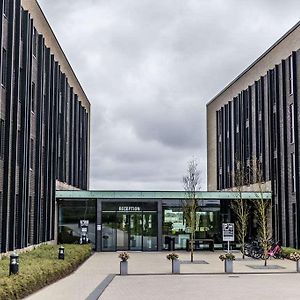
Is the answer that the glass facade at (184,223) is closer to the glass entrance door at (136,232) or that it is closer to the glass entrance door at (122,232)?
the glass entrance door at (136,232)

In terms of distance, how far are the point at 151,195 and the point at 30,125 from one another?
42.7ft

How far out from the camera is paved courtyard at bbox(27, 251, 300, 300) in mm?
18531

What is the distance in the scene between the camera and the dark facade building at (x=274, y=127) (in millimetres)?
39719

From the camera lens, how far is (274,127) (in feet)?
142

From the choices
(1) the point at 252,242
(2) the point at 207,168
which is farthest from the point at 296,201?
(2) the point at 207,168

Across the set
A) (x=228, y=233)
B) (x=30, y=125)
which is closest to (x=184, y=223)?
(x=228, y=233)

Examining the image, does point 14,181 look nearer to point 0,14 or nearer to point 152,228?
point 0,14

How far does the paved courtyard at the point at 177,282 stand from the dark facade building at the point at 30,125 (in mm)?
4835

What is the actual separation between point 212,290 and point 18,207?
14409 mm

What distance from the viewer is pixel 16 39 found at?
30.3 meters

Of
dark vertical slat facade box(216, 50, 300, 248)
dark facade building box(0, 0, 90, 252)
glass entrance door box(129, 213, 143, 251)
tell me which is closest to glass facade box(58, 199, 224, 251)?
glass entrance door box(129, 213, 143, 251)

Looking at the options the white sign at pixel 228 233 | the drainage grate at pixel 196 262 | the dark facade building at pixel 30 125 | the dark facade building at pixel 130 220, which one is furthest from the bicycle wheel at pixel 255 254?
the dark facade building at pixel 30 125

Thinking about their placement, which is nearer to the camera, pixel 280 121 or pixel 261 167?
pixel 280 121

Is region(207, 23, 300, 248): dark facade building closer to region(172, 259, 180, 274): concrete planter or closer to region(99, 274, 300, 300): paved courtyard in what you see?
region(172, 259, 180, 274): concrete planter
